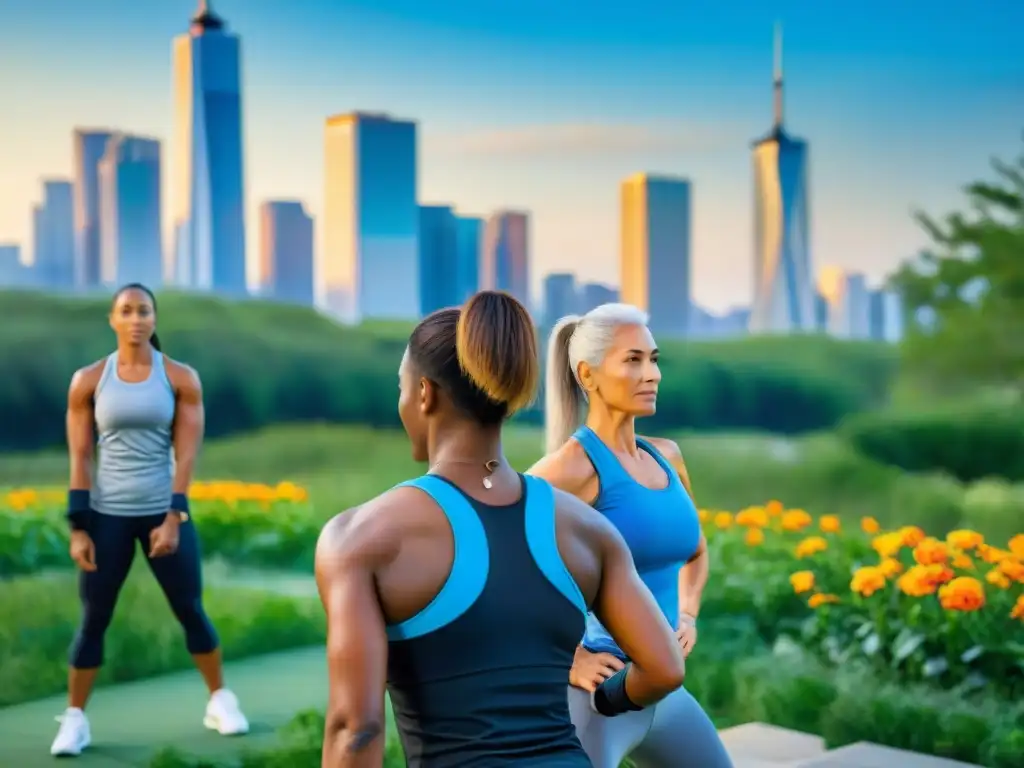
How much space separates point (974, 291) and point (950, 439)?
111 centimetres

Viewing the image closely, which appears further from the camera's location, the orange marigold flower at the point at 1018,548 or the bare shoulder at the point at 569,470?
the orange marigold flower at the point at 1018,548

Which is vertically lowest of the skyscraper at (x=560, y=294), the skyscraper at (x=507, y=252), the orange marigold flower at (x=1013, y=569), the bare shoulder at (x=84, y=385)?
the orange marigold flower at (x=1013, y=569)

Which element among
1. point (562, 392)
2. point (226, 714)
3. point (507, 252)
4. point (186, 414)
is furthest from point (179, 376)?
point (507, 252)

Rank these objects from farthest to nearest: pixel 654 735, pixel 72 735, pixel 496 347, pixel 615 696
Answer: pixel 72 735
pixel 654 735
pixel 615 696
pixel 496 347

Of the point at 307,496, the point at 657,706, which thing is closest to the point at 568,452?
the point at 657,706

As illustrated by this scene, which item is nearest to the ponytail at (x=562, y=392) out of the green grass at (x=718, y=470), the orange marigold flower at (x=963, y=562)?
the orange marigold flower at (x=963, y=562)

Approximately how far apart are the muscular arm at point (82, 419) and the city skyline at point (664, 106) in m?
5.62

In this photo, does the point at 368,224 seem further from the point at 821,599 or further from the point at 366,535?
the point at 366,535

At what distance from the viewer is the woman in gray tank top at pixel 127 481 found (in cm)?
504

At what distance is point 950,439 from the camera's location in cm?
1062

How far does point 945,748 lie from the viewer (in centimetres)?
499

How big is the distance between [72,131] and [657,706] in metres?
8.12

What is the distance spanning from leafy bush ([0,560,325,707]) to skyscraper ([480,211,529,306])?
4.01 meters

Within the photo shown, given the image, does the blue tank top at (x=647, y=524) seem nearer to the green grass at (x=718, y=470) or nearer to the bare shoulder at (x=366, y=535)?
the bare shoulder at (x=366, y=535)
